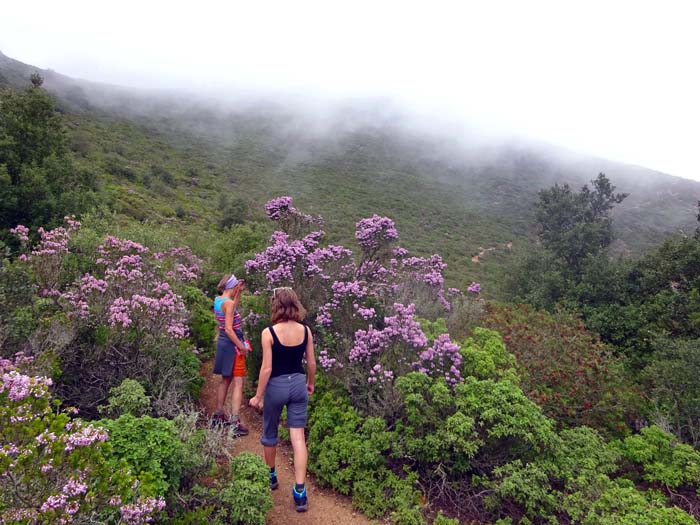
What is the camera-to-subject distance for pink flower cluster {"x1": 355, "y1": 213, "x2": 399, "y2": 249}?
7.28m

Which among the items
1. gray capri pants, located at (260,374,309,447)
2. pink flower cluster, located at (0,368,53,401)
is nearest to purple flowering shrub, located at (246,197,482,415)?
gray capri pants, located at (260,374,309,447)

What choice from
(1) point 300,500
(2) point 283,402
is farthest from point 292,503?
(2) point 283,402

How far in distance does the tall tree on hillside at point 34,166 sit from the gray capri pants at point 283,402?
780 centimetres

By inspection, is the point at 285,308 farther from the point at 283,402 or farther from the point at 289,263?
the point at 289,263

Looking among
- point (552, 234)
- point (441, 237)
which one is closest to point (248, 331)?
point (552, 234)

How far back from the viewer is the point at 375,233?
7324 millimetres

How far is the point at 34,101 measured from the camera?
33.6 ft

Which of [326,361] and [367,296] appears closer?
[326,361]

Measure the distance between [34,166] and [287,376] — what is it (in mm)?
9427

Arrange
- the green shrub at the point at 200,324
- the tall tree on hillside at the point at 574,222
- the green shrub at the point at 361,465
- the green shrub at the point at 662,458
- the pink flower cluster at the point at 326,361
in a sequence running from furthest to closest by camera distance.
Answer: the tall tree on hillside at the point at 574,222 → the green shrub at the point at 200,324 → the pink flower cluster at the point at 326,361 → the green shrub at the point at 662,458 → the green shrub at the point at 361,465

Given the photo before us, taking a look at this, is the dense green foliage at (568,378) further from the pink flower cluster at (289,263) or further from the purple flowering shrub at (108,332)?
the purple flowering shrub at (108,332)

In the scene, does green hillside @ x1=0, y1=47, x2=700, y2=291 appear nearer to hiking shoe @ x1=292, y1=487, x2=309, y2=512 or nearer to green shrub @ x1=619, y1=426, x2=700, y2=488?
green shrub @ x1=619, y1=426, x2=700, y2=488

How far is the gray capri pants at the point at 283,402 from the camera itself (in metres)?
3.41

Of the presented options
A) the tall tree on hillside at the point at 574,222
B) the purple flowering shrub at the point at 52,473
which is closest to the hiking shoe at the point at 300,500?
the purple flowering shrub at the point at 52,473
